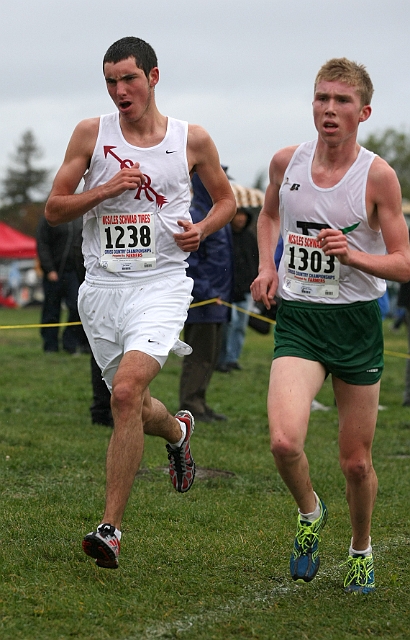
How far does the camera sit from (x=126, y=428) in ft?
16.2

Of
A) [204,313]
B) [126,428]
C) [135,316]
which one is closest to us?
[126,428]

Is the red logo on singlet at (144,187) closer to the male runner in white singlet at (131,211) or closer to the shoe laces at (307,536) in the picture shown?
the male runner in white singlet at (131,211)

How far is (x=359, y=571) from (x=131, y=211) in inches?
86.5

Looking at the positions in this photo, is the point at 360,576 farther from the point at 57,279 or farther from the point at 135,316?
the point at 57,279

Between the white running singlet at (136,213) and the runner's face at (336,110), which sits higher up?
the runner's face at (336,110)

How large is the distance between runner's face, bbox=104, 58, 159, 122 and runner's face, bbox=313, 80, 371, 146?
109 centimetres

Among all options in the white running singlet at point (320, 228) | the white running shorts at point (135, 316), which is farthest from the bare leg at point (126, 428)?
the white running singlet at point (320, 228)

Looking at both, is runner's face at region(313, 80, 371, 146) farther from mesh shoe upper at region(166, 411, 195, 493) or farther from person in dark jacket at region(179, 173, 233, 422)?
person in dark jacket at region(179, 173, 233, 422)

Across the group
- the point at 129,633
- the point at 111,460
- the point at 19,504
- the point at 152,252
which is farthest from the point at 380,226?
the point at 19,504

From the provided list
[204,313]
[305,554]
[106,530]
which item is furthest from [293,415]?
[204,313]

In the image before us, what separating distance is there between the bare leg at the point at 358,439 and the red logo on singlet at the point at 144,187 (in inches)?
55.1

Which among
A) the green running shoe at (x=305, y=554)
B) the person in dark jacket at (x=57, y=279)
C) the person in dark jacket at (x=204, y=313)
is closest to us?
the green running shoe at (x=305, y=554)

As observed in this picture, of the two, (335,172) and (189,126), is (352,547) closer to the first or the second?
(335,172)

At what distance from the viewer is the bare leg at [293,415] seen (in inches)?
178
